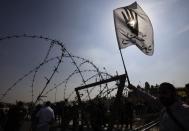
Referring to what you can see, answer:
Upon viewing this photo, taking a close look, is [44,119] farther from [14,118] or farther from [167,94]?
[167,94]

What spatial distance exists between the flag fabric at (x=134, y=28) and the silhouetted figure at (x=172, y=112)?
243cm

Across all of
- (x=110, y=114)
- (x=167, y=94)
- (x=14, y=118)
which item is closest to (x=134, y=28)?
(x=110, y=114)

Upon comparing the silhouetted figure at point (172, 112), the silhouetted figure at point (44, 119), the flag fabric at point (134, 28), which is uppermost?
the flag fabric at point (134, 28)

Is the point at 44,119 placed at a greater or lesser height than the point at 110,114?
greater

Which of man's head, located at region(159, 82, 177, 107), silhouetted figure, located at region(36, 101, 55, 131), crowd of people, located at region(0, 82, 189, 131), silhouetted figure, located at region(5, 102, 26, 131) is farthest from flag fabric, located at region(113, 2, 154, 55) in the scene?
silhouetted figure, located at region(5, 102, 26, 131)

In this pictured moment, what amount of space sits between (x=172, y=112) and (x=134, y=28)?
11.8ft

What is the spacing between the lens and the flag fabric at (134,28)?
588 cm

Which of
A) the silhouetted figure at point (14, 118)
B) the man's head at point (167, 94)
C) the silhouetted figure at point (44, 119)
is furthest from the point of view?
the silhouetted figure at point (14, 118)

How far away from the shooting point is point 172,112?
3.13 metres

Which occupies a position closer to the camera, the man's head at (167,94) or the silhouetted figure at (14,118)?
the man's head at (167,94)

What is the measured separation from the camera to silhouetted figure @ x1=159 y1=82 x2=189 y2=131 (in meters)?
3.04

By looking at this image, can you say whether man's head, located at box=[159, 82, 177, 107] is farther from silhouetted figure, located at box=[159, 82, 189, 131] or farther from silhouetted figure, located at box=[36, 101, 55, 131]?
silhouetted figure, located at box=[36, 101, 55, 131]

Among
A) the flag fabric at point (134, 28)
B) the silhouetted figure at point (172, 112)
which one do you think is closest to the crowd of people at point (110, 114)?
Result: the silhouetted figure at point (172, 112)

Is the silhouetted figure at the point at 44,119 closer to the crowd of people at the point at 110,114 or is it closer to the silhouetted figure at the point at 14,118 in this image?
the crowd of people at the point at 110,114
